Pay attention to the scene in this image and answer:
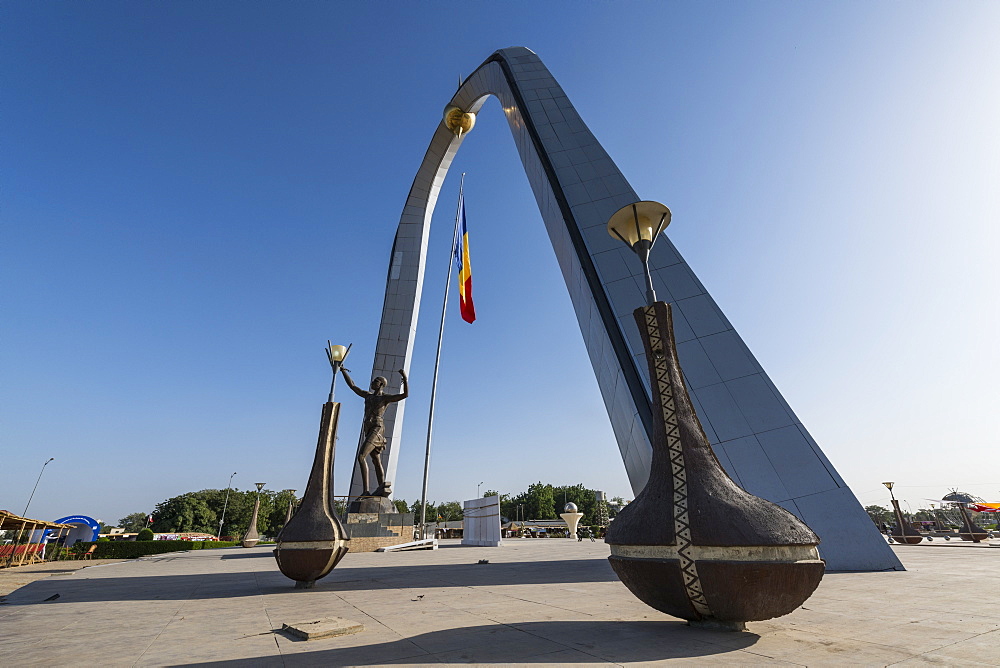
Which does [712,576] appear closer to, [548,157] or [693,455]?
[693,455]

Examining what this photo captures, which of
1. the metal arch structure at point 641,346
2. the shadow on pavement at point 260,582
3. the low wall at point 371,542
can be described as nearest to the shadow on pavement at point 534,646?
the shadow on pavement at point 260,582

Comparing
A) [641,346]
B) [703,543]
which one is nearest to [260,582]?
[703,543]

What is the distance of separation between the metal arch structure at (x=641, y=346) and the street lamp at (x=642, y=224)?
188 inches

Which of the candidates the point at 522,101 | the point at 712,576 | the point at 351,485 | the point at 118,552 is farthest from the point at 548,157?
the point at 118,552

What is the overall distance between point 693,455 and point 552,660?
1749 millimetres

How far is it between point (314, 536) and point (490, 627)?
3424mm

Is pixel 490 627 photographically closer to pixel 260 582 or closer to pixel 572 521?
pixel 260 582

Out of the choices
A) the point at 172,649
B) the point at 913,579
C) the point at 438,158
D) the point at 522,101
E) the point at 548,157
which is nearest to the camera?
the point at 172,649

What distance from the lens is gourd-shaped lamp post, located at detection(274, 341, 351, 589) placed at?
5.86 metres

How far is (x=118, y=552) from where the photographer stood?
84.2 ft

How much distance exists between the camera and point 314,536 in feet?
19.3

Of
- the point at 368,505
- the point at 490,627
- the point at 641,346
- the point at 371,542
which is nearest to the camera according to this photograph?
the point at 490,627

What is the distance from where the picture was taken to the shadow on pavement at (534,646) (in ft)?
8.44

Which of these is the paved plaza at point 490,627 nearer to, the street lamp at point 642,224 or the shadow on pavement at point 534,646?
the shadow on pavement at point 534,646
